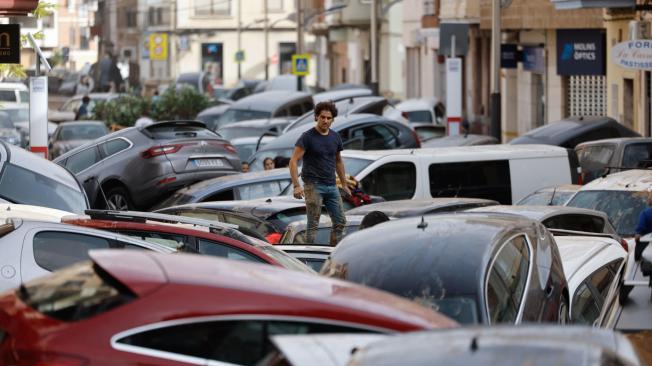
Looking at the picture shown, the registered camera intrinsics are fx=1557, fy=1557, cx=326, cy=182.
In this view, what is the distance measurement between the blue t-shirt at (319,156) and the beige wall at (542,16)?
21060 mm

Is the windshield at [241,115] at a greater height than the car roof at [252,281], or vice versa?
the car roof at [252,281]

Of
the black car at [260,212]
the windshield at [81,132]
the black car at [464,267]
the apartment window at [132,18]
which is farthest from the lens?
the apartment window at [132,18]

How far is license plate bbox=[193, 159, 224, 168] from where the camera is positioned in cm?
2133

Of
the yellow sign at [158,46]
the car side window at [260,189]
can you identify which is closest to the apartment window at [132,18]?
the yellow sign at [158,46]

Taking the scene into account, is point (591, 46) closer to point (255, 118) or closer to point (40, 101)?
point (255, 118)

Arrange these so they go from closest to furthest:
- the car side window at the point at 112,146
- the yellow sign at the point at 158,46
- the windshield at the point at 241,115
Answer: the car side window at the point at 112,146 < the windshield at the point at 241,115 < the yellow sign at the point at 158,46

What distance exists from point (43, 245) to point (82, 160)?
39.8 ft

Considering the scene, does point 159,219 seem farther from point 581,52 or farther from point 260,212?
point 581,52

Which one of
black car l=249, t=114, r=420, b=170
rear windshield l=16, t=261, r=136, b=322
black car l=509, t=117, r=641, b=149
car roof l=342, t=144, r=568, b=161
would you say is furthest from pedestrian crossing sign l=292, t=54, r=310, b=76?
rear windshield l=16, t=261, r=136, b=322

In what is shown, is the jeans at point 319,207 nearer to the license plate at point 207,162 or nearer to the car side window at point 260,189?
the car side window at point 260,189

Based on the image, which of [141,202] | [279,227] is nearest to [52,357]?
[279,227]

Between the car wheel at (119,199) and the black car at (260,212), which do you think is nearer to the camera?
the black car at (260,212)

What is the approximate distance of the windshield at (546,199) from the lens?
17594mm

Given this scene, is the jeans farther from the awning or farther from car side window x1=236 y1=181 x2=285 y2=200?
the awning
